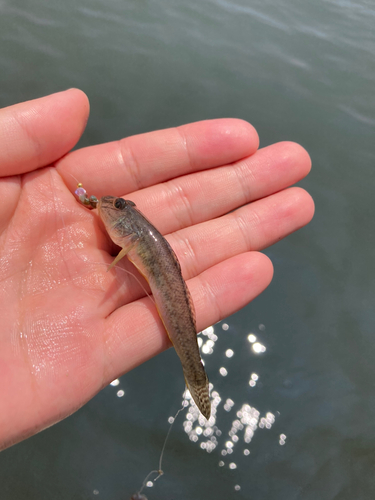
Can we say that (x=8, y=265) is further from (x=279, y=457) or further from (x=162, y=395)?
(x=279, y=457)

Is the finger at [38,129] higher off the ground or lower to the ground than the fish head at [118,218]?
higher

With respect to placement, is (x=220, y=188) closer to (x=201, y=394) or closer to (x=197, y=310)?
(x=197, y=310)

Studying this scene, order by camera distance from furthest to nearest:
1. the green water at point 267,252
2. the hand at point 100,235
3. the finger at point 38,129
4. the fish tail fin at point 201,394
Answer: the green water at point 267,252 < the fish tail fin at point 201,394 < the finger at point 38,129 < the hand at point 100,235

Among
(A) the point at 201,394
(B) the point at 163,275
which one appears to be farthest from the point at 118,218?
(A) the point at 201,394

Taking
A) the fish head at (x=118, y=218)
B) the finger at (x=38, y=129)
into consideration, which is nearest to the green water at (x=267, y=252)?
the fish head at (x=118, y=218)

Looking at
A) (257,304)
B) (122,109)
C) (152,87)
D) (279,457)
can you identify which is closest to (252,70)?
(152,87)

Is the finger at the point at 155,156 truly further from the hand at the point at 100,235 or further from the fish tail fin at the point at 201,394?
the fish tail fin at the point at 201,394
